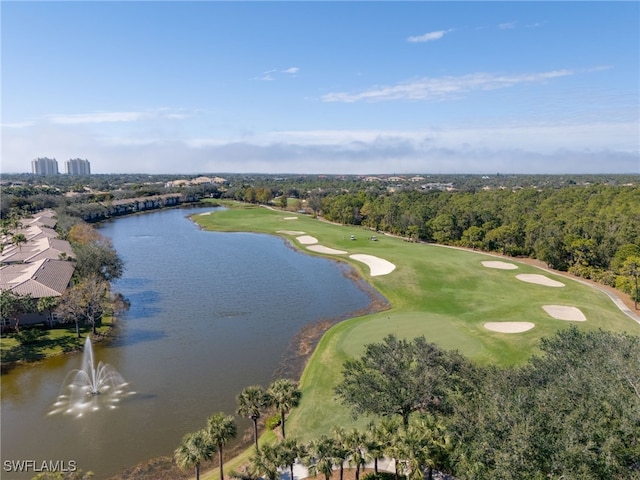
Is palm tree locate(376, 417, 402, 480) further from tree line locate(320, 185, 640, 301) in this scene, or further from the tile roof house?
tree line locate(320, 185, 640, 301)

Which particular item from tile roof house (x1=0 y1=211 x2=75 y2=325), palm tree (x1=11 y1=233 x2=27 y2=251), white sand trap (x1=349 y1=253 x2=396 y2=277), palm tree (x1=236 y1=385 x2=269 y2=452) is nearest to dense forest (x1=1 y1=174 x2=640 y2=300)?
white sand trap (x1=349 y1=253 x2=396 y2=277)

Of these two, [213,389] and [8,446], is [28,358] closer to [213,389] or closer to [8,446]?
[8,446]

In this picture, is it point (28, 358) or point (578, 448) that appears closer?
point (578, 448)

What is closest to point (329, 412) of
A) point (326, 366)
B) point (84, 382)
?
point (326, 366)

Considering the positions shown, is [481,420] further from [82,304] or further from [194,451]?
[82,304]

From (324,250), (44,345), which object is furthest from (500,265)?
(44,345)

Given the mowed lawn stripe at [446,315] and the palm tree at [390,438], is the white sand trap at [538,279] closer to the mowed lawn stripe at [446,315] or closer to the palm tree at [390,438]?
the mowed lawn stripe at [446,315]
